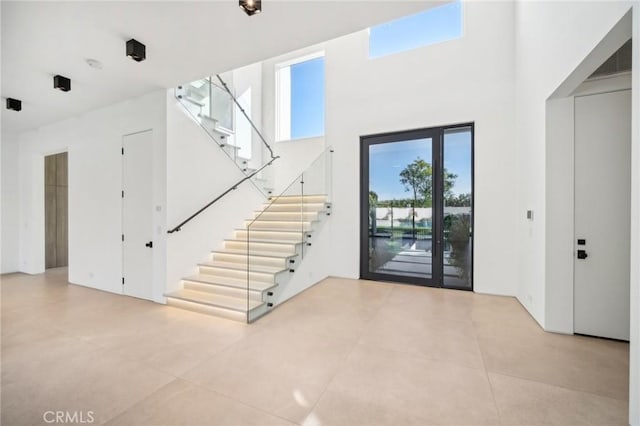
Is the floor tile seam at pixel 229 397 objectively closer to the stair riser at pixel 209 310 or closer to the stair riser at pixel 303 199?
the stair riser at pixel 209 310

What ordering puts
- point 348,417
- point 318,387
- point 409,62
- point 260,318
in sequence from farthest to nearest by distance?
point 409,62 < point 260,318 < point 318,387 < point 348,417

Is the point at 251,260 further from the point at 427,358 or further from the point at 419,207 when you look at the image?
the point at 419,207

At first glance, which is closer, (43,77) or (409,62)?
(43,77)

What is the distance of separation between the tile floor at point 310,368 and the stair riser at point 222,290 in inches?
13.8

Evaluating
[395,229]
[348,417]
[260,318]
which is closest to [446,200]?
[395,229]

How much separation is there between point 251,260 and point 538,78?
15.3 ft

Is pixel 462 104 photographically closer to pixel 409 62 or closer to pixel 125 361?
pixel 409 62

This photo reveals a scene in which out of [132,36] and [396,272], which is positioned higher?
[132,36]

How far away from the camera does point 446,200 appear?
194 inches

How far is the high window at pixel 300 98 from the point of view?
711 cm

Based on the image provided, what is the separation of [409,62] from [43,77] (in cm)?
591

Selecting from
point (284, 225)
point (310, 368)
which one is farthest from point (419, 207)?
point (310, 368)

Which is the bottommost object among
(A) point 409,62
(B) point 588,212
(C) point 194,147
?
(B) point 588,212

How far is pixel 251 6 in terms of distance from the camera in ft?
7.55
